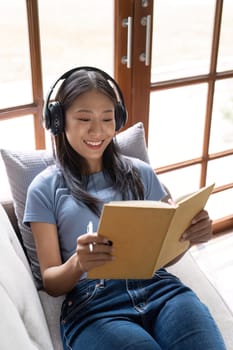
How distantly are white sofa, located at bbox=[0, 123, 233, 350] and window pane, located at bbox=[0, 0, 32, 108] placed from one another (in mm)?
289

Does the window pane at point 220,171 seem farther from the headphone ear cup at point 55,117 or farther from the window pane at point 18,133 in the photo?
the headphone ear cup at point 55,117

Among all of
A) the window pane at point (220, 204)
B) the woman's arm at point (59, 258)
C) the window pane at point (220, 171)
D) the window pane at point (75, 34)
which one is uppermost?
the window pane at point (75, 34)

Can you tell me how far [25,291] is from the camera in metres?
1.19

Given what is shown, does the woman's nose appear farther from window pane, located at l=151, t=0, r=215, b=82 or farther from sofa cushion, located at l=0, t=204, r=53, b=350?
window pane, located at l=151, t=0, r=215, b=82

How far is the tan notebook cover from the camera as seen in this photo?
3.43 ft

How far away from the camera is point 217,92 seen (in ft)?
7.45

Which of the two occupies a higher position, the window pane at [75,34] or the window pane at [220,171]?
the window pane at [75,34]

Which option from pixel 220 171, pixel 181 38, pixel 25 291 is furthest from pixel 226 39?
pixel 25 291

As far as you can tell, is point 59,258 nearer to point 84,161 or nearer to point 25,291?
point 25,291

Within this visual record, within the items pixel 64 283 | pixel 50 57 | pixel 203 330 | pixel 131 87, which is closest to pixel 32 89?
pixel 50 57

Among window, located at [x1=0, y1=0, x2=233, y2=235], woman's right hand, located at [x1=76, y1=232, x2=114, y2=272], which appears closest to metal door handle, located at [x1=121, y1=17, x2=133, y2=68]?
window, located at [x1=0, y1=0, x2=233, y2=235]

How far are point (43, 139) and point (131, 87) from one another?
1.29ft

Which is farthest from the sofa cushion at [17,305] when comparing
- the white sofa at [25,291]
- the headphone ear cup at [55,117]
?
the headphone ear cup at [55,117]

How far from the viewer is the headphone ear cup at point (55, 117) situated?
4.47 ft
